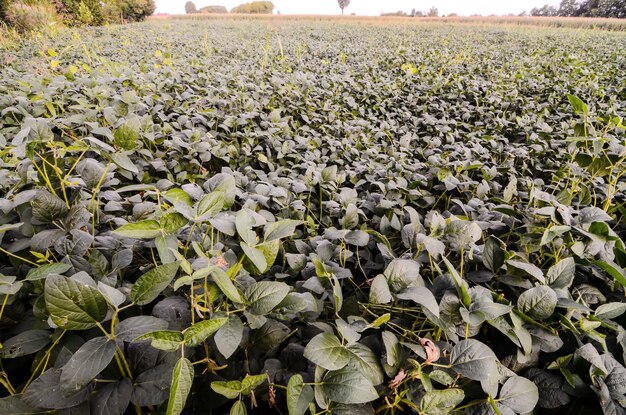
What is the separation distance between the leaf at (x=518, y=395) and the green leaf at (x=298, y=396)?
0.41 meters

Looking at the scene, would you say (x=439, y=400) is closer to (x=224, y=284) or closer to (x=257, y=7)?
(x=224, y=284)

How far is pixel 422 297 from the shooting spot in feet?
2.10

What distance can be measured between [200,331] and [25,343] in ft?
1.33

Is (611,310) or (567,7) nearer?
(611,310)

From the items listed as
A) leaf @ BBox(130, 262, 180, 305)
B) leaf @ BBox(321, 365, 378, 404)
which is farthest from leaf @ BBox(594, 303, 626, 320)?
leaf @ BBox(130, 262, 180, 305)

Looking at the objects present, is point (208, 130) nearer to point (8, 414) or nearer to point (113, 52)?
point (8, 414)

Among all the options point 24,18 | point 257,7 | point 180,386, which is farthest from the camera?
point 257,7

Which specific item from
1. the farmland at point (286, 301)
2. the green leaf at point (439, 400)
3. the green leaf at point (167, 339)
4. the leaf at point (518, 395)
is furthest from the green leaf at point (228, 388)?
the leaf at point (518, 395)

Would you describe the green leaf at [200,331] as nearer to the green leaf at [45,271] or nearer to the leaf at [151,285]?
the leaf at [151,285]

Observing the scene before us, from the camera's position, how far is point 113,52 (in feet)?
18.1

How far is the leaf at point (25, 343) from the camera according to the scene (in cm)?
60

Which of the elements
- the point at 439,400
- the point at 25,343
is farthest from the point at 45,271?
the point at 439,400

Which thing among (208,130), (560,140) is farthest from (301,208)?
(560,140)

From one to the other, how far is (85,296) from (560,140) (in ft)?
9.37
